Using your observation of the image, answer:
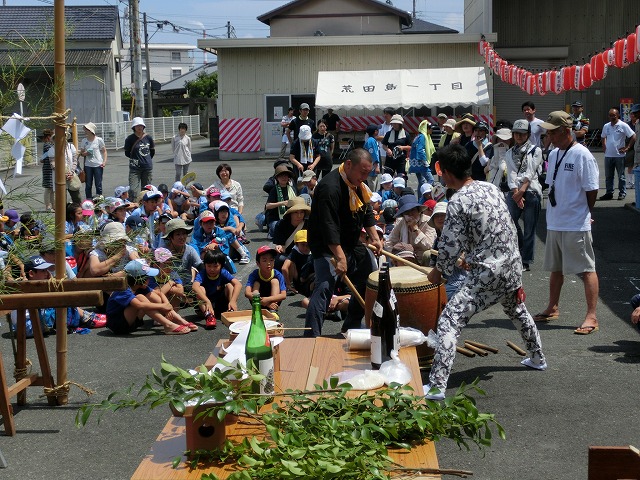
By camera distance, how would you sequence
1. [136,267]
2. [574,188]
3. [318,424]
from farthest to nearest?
1. [574,188]
2. [136,267]
3. [318,424]

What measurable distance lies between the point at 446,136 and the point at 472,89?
13013 mm

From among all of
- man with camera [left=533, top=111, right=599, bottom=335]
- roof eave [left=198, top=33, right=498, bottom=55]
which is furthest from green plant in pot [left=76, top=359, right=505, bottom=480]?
roof eave [left=198, top=33, right=498, bottom=55]

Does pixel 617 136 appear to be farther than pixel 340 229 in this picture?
Yes

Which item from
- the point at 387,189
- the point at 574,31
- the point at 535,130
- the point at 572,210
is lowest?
the point at 387,189

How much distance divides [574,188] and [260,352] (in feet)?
17.3

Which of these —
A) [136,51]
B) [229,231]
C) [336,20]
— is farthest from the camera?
[336,20]

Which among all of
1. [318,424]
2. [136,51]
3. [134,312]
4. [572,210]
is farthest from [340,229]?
[136,51]

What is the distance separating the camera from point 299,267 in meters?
10.2

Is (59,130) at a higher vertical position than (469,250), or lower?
higher

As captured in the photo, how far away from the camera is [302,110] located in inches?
779

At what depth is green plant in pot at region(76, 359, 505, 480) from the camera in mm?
2912

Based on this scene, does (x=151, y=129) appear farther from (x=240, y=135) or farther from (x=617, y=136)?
(x=617, y=136)

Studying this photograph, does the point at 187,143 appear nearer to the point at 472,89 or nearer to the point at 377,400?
the point at 472,89

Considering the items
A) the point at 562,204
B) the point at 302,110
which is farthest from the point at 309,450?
the point at 302,110
